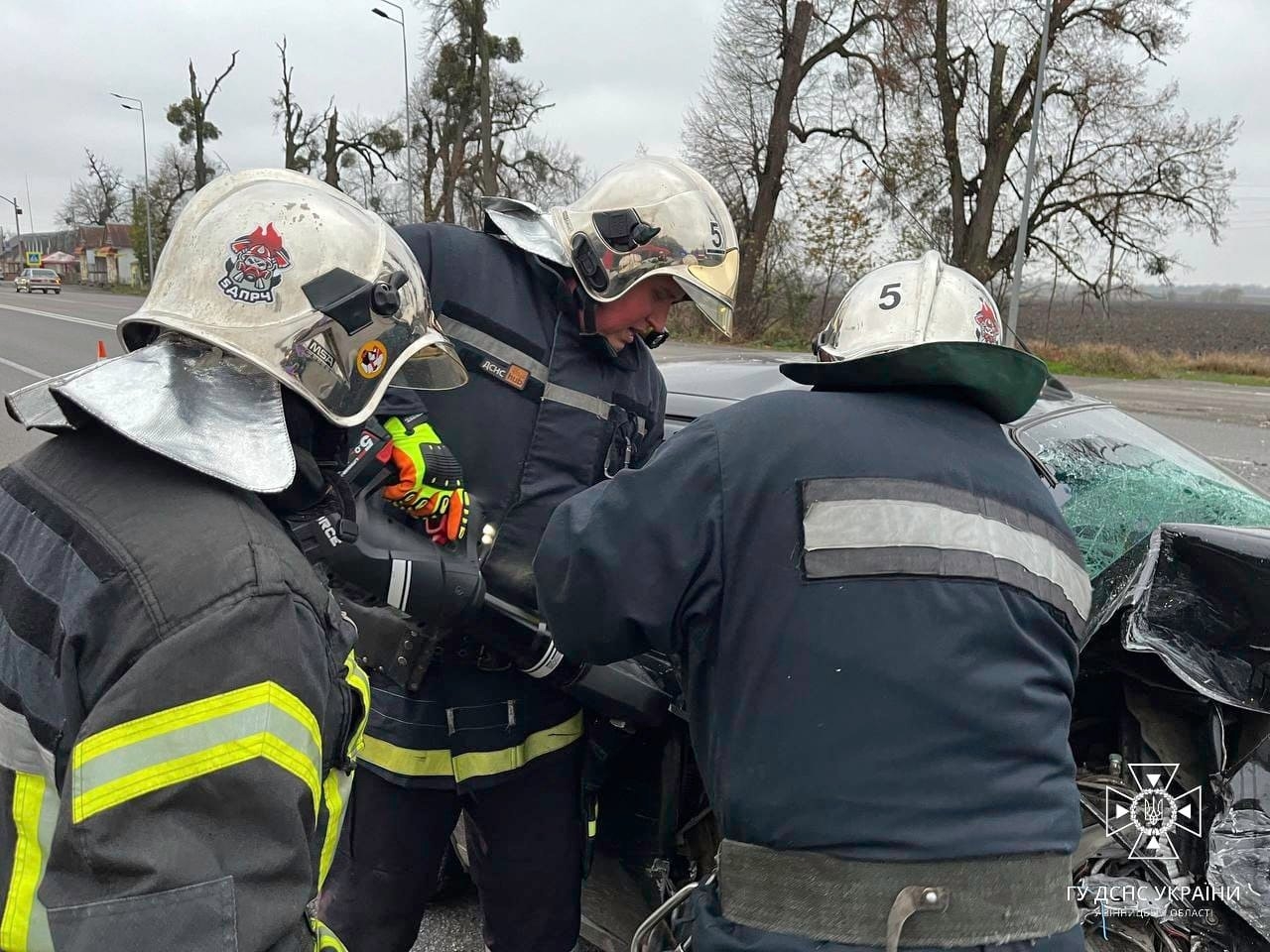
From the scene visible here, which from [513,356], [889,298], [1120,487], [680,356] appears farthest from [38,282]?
[889,298]

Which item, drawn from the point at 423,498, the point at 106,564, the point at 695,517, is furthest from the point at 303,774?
the point at 423,498

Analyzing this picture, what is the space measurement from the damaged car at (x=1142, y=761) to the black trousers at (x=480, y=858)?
0.53ft

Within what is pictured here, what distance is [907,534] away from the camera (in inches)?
55.3

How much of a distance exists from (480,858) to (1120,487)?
1903 mm

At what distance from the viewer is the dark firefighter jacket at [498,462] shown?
2145mm

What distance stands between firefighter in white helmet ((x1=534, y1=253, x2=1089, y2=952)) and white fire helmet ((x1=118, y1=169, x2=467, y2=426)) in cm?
43

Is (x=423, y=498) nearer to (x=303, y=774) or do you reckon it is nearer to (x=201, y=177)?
(x=303, y=774)

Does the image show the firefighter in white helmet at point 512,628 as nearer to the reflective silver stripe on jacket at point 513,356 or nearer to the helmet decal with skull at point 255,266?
the reflective silver stripe on jacket at point 513,356

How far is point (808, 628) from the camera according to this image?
4.58 ft

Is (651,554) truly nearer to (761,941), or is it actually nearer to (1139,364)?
(761,941)

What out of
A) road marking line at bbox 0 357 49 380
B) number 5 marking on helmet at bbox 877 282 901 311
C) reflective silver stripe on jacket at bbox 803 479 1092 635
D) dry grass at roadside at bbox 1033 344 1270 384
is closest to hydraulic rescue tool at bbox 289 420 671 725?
reflective silver stripe on jacket at bbox 803 479 1092 635

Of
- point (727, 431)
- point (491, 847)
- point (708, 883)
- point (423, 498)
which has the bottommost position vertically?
point (491, 847)

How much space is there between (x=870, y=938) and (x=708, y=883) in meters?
0.31

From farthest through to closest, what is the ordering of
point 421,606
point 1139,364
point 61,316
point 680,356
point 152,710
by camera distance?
point 61,316
point 1139,364
point 680,356
point 421,606
point 152,710
